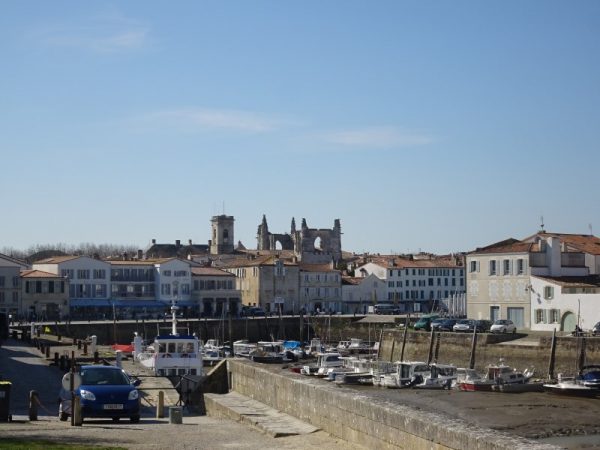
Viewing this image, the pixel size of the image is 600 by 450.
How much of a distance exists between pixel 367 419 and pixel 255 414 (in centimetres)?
497

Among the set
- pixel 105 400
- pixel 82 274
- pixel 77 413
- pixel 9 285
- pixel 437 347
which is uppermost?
pixel 82 274

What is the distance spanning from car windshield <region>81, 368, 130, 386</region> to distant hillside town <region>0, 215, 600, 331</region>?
160 feet

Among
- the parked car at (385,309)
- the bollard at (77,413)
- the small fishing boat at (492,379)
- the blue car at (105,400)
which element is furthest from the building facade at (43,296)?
the bollard at (77,413)

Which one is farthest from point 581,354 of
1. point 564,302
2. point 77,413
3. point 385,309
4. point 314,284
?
point 314,284

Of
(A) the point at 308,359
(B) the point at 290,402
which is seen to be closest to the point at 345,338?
(A) the point at 308,359

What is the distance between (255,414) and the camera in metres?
20.4

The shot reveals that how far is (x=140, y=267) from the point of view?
12069cm

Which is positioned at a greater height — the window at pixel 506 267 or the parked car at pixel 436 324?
the window at pixel 506 267

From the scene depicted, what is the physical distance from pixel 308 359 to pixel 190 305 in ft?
124

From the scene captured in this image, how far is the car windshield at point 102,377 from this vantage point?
22719 millimetres

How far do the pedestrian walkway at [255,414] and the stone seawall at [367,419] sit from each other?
21 centimetres

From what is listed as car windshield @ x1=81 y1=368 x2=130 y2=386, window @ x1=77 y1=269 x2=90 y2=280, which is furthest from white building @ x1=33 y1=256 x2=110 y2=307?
car windshield @ x1=81 y1=368 x2=130 y2=386

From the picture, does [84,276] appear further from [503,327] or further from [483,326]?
[503,327]

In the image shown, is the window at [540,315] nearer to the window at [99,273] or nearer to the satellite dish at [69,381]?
the window at [99,273]
